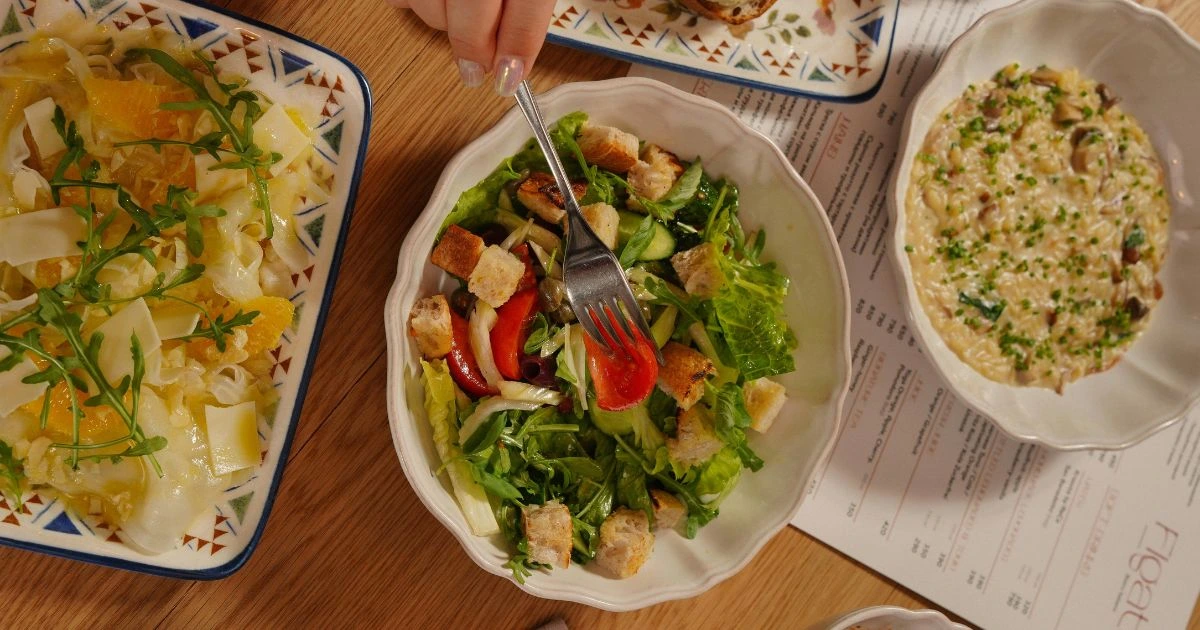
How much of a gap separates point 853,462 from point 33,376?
5.57 feet

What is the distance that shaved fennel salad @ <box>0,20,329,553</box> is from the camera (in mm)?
1341

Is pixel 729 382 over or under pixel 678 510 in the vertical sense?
over

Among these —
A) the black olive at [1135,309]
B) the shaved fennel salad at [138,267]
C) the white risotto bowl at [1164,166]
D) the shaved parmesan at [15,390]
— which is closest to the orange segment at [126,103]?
the shaved fennel salad at [138,267]

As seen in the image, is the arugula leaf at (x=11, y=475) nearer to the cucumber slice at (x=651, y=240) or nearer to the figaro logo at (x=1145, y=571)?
the cucumber slice at (x=651, y=240)

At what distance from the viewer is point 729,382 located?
1.68 metres

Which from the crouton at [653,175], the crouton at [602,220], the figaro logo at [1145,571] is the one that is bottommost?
the figaro logo at [1145,571]

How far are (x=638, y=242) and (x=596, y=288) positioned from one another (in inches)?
5.3

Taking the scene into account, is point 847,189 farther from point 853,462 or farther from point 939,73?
point 853,462

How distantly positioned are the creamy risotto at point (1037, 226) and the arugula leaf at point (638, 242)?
2.17ft

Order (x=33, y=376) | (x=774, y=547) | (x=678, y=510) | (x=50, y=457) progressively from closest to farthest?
1. (x=33, y=376)
2. (x=50, y=457)
3. (x=678, y=510)
4. (x=774, y=547)

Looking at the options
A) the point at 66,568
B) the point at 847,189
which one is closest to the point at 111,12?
the point at 66,568

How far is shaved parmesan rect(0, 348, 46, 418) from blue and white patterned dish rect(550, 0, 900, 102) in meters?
1.16

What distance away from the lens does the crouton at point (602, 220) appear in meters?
1.54

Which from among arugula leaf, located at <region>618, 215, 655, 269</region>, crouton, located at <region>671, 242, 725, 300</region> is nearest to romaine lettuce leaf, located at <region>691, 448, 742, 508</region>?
crouton, located at <region>671, 242, 725, 300</region>
